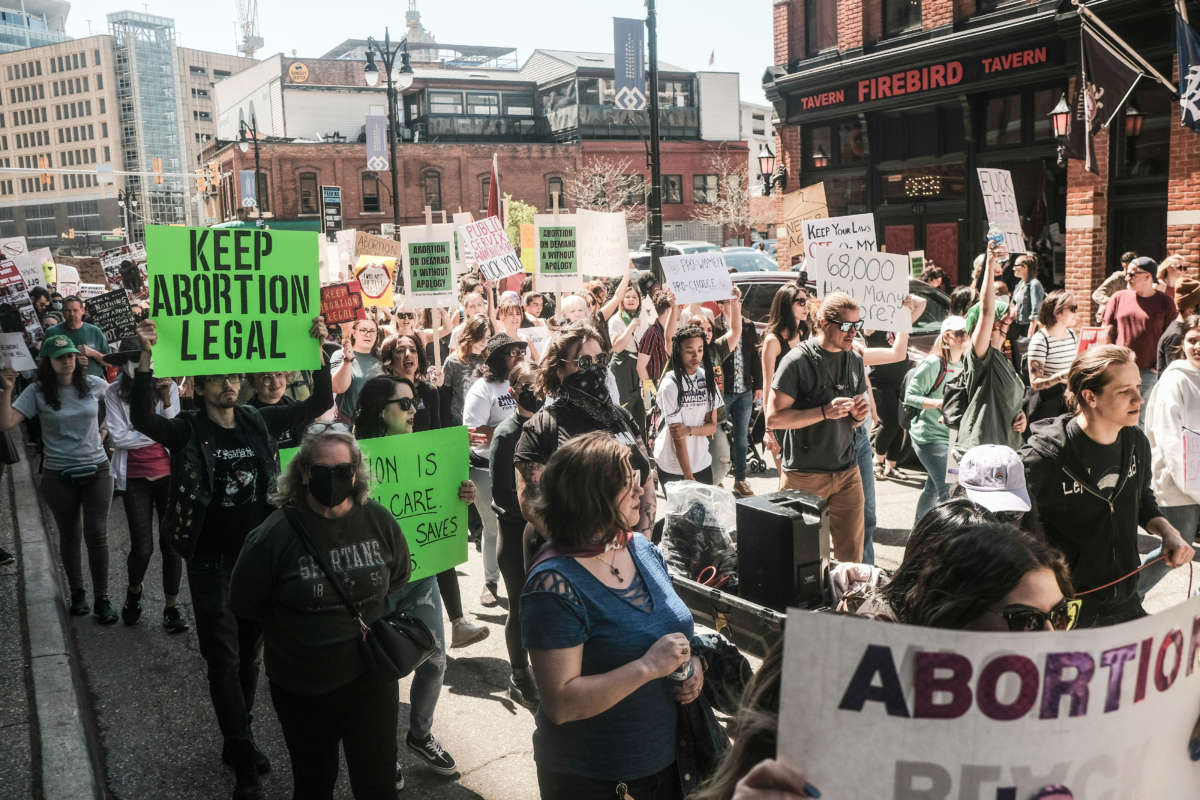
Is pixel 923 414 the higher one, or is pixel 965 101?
pixel 965 101

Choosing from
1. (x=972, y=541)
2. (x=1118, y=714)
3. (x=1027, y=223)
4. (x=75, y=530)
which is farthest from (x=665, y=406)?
(x=1027, y=223)

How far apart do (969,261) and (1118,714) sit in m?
18.8

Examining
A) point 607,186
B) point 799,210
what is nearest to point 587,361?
point 799,210

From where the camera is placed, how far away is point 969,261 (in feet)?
62.6

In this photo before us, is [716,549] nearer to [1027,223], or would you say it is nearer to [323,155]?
[1027,223]

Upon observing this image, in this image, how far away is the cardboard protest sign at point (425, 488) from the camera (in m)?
4.77

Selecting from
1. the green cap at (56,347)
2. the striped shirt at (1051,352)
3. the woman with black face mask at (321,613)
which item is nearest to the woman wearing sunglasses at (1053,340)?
the striped shirt at (1051,352)

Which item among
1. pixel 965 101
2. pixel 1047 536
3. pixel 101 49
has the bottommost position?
pixel 1047 536

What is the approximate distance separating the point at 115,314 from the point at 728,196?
54305 millimetres

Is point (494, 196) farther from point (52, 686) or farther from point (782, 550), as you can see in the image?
point (782, 550)

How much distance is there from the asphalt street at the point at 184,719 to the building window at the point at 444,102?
5513 cm

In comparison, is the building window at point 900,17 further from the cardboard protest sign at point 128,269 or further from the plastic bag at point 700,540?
the plastic bag at point 700,540

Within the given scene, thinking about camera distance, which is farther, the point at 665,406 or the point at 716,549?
the point at 665,406

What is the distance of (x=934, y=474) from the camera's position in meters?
7.34
